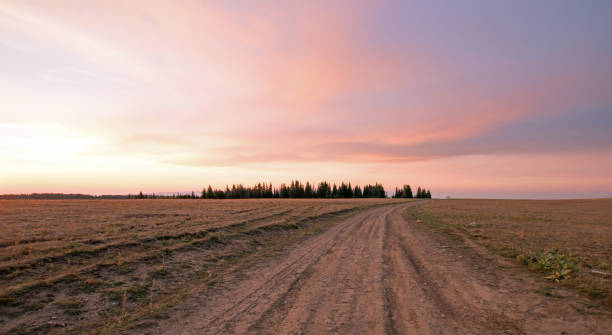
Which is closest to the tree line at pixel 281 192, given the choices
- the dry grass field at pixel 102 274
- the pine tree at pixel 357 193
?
the pine tree at pixel 357 193

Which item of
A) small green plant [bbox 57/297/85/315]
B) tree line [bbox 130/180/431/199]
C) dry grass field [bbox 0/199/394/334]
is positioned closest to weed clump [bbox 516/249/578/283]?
dry grass field [bbox 0/199/394/334]

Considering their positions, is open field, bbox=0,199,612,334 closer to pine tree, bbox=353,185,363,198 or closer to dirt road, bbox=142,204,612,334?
dirt road, bbox=142,204,612,334

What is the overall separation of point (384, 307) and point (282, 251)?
882cm

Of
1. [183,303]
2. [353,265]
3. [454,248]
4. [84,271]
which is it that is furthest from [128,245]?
[454,248]

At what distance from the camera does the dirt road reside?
6441 millimetres

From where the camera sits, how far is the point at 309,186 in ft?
548

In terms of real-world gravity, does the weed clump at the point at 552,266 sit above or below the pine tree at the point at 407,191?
below

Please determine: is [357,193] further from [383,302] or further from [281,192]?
[383,302]

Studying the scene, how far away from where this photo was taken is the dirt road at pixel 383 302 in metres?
6.44

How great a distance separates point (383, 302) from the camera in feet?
25.5

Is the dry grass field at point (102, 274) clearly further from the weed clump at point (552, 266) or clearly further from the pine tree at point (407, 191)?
the pine tree at point (407, 191)

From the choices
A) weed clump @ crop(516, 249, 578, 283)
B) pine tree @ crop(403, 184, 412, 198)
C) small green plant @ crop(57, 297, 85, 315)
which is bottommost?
small green plant @ crop(57, 297, 85, 315)

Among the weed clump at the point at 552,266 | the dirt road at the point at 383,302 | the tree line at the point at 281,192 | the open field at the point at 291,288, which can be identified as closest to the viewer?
the dirt road at the point at 383,302

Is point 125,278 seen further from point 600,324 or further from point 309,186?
point 309,186
